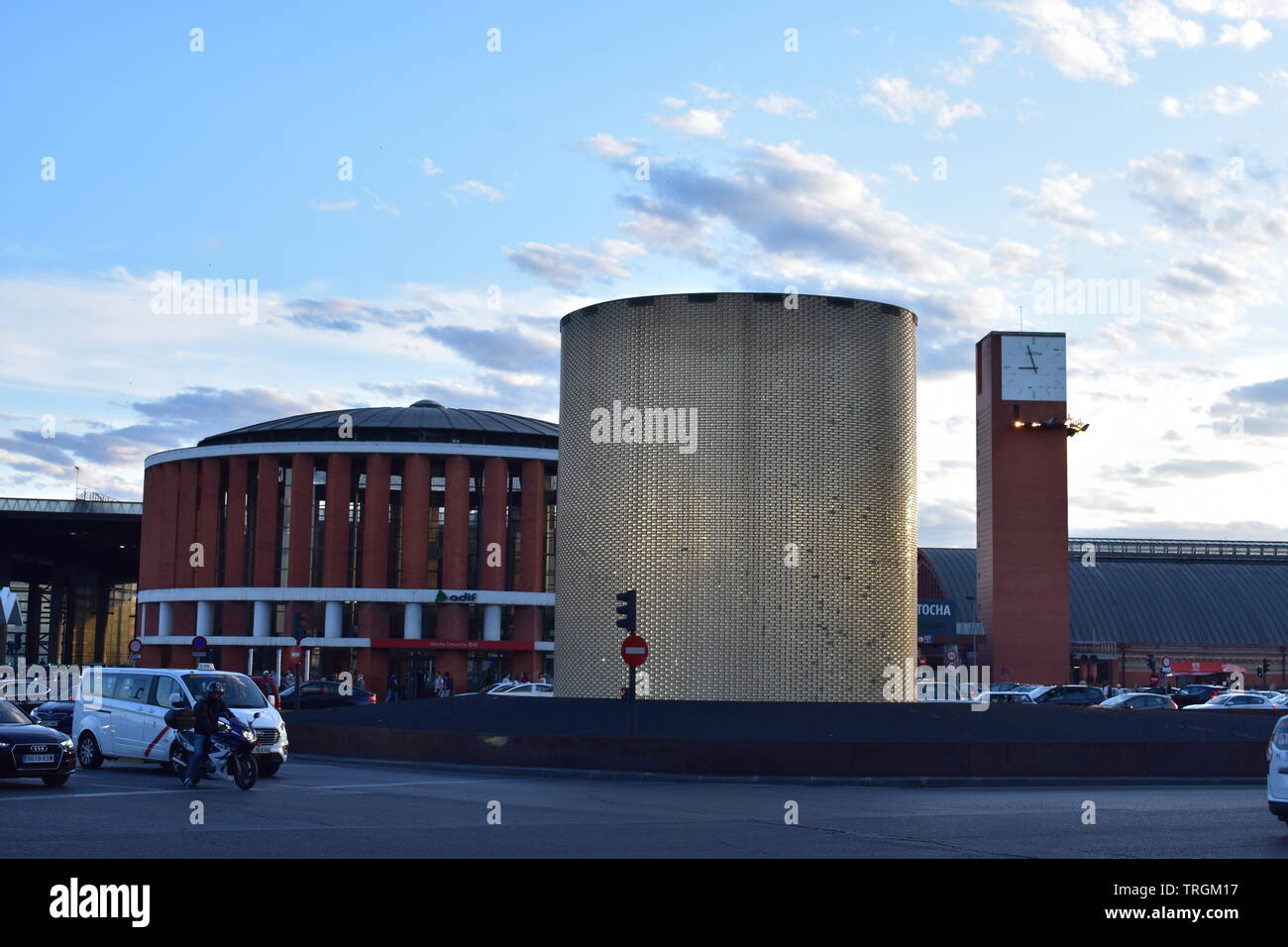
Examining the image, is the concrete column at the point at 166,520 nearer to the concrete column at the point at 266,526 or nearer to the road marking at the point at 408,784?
the concrete column at the point at 266,526

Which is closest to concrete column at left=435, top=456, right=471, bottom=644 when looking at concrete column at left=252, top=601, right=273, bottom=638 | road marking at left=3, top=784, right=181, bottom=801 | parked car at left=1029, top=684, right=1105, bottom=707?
concrete column at left=252, top=601, right=273, bottom=638

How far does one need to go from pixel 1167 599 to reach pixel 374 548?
52.8 meters

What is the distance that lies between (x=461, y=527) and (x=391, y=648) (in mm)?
7781

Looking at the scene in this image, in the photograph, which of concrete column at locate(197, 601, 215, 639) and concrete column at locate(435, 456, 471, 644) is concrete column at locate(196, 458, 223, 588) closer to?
concrete column at locate(197, 601, 215, 639)

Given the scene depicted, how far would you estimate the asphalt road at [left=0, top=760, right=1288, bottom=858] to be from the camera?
43.9ft

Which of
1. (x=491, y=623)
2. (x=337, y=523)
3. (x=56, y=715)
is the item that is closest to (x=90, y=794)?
(x=56, y=715)

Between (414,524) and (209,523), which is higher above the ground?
(209,523)

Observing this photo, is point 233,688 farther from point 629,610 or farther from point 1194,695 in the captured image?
point 1194,695

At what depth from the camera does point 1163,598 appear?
95562 millimetres

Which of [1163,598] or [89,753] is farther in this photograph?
[1163,598]

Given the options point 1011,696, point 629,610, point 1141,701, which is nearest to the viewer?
point 629,610

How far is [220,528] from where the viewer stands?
82.9 m

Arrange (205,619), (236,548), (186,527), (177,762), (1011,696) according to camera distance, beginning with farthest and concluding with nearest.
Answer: (186,527) < (205,619) < (236,548) < (1011,696) < (177,762)
